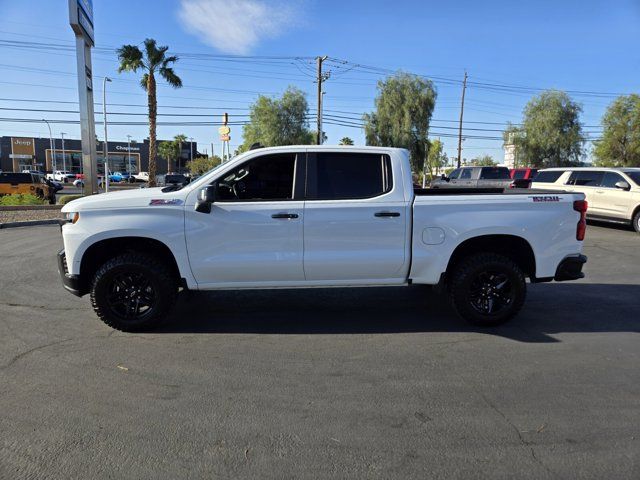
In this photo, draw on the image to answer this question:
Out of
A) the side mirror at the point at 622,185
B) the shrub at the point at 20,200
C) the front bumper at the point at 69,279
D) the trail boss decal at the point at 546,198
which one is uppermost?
the side mirror at the point at 622,185

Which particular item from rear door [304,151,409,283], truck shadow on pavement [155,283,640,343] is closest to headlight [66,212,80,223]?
truck shadow on pavement [155,283,640,343]

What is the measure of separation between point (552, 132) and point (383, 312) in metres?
51.3

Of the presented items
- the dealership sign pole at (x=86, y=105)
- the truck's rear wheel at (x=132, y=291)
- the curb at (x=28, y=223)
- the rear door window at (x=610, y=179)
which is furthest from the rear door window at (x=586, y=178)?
the curb at (x=28, y=223)

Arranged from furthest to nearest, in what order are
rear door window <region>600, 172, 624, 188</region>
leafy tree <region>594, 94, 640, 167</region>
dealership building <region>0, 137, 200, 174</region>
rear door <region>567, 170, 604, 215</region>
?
dealership building <region>0, 137, 200, 174</region>
leafy tree <region>594, 94, 640, 167</region>
rear door <region>567, 170, 604, 215</region>
rear door window <region>600, 172, 624, 188</region>

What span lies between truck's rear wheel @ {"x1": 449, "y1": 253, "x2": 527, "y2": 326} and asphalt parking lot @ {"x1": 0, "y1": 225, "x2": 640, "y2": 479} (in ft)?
0.71

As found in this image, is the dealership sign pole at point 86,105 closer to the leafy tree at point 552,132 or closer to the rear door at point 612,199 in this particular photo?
the rear door at point 612,199

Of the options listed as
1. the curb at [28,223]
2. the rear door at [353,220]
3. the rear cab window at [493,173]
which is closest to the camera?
the rear door at [353,220]

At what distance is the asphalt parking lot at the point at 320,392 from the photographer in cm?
278

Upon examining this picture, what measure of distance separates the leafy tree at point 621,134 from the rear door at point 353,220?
165 feet

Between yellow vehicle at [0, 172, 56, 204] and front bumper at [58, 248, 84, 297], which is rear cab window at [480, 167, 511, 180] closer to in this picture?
front bumper at [58, 248, 84, 297]

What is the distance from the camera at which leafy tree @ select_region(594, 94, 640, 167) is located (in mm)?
45062

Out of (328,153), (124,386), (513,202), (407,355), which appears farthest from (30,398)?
(513,202)

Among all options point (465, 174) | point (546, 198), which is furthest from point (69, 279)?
point (465, 174)

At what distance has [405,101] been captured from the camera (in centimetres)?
4738
